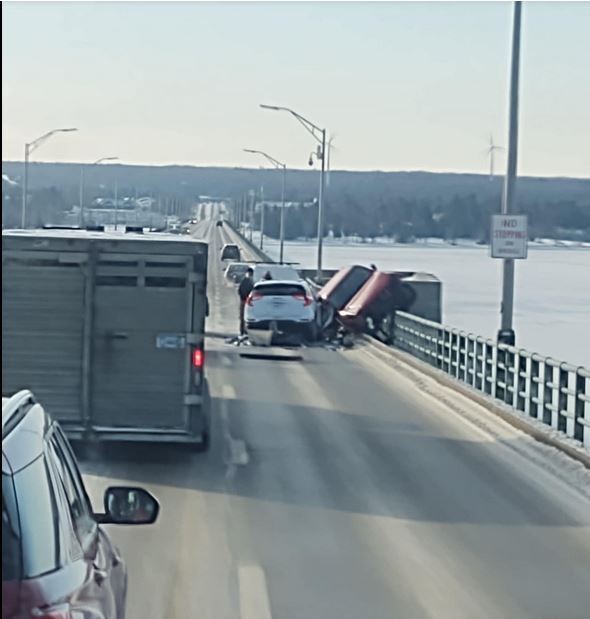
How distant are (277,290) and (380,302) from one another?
145 inches

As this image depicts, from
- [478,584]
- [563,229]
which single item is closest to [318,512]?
[478,584]

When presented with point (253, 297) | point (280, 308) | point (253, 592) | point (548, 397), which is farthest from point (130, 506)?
point (280, 308)

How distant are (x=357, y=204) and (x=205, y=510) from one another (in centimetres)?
11642

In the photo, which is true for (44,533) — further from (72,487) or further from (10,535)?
(72,487)

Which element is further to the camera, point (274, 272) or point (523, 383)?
point (274, 272)

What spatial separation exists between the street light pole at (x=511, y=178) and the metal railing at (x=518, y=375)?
487mm

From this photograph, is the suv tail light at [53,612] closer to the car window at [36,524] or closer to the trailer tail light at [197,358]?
the car window at [36,524]

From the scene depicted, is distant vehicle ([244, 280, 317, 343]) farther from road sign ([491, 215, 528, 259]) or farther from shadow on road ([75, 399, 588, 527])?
shadow on road ([75, 399, 588, 527])

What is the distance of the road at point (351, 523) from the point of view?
9.02 meters

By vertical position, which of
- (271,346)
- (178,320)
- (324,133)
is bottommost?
(271,346)

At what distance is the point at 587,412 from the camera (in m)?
17.4

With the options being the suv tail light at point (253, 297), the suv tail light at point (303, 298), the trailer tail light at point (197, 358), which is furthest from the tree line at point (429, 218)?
the trailer tail light at point (197, 358)

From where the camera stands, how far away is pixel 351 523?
38.4 ft

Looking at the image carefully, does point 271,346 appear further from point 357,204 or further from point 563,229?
point 357,204
